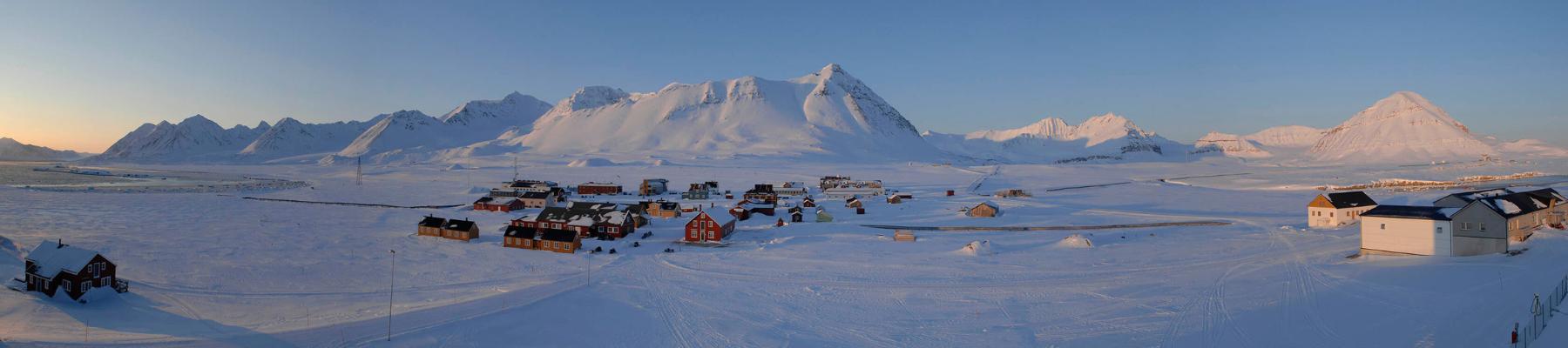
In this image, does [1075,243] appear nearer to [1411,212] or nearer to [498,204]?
[1411,212]

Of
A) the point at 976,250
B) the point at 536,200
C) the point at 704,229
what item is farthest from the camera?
the point at 536,200

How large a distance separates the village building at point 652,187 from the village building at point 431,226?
3302cm

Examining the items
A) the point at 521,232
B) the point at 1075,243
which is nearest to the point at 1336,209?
the point at 1075,243

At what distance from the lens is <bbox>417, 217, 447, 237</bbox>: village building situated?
3319 centimetres

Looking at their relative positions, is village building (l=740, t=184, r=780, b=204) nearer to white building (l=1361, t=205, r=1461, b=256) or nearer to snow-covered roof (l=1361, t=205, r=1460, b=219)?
white building (l=1361, t=205, r=1461, b=256)

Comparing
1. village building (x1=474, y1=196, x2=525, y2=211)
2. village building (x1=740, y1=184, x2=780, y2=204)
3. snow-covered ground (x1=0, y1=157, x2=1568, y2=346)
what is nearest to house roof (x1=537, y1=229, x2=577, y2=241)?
snow-covered ground (x1=0, y1=157, x2=1568, y2=346)

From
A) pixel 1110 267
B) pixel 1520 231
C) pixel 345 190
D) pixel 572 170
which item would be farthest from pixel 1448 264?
pixel 572 170

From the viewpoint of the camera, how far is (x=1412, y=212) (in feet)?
76.3

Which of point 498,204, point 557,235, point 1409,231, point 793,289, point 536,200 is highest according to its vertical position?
point 1409,231

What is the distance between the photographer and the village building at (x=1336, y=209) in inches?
1305

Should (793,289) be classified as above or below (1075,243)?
below

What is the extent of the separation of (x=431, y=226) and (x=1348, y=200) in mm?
46285

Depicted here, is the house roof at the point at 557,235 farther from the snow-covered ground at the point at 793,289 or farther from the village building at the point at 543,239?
the snow-covered ground at the point at 793,289

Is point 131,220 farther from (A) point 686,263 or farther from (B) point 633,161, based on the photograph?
(B) point 633,161
